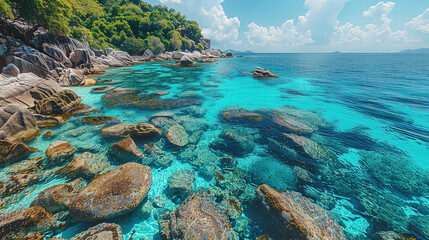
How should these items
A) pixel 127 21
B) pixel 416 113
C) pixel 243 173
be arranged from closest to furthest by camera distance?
pixel 243 173 → pixel 416 113 → pixel 127 21

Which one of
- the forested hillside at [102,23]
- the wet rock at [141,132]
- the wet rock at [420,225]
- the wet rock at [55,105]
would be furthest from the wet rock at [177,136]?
the forested hillside at [102,23]

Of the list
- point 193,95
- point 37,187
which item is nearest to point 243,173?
point 37,187

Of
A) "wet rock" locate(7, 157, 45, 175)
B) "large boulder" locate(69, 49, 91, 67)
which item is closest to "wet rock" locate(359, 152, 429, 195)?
"wet rock" locate(7, 157, 45, 175)

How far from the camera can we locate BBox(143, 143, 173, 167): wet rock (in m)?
6.68

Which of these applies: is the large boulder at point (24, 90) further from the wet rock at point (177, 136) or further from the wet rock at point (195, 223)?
the wet rock at point (195, 223)

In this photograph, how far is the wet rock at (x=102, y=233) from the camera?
350 centimetres

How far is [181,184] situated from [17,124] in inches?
367

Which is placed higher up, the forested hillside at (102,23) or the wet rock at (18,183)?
the forested hillside at (102,23)

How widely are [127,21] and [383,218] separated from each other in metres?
91.6

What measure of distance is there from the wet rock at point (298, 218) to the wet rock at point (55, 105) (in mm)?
14504

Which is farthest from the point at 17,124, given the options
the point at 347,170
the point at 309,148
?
the point at 347,170

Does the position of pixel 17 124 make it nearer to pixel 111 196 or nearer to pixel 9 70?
pixel 111 196

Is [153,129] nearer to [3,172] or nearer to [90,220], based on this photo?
[90,220]

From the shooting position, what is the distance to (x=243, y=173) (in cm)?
636
